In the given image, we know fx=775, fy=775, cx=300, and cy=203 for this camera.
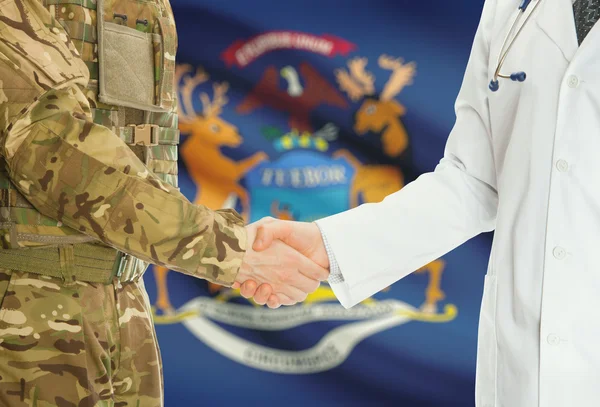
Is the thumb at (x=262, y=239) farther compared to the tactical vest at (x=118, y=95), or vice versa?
the thumb at (x=262, y=239)

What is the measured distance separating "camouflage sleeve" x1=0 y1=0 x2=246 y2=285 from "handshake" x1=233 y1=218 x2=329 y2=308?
20 cm

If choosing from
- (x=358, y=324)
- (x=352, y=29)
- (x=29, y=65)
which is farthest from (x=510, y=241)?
(x=352, y=29)

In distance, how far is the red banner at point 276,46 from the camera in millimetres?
2969

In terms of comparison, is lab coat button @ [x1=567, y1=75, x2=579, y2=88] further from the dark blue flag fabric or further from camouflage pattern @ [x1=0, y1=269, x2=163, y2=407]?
the dark blue flag fabric

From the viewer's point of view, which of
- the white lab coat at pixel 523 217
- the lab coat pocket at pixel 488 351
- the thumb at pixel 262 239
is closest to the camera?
the white lab coat at pixel 523 217

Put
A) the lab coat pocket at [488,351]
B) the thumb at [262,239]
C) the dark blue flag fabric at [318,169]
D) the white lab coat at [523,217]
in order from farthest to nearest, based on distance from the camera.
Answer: the dark blue flag fabric at [318,169], the thumb at [262,239], the lab coat pocket at [488,351], the white lab coat at [523,217]

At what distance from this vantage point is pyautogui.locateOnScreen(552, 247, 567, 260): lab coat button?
51.2 inches

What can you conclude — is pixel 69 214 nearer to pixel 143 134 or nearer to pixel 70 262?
pixel 70 262

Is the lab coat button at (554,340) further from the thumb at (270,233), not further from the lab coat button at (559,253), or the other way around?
the thumb at (270,233)

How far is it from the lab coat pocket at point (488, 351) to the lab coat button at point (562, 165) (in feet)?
0.80

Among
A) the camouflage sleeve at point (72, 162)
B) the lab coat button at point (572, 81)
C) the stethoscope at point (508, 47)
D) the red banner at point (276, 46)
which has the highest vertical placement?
the red banner at point (276, 46)

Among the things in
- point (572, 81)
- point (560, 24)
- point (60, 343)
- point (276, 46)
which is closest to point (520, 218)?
point (572, 81)

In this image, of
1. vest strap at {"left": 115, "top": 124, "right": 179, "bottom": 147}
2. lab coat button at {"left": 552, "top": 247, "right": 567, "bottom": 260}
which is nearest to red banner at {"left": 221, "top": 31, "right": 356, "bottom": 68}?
vest strap at {"left": 115, "top": 124, "right": 179, "bottom": 147}

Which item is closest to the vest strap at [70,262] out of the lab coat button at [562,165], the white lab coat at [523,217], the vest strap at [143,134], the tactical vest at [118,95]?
the tactical vest at [118,95]
